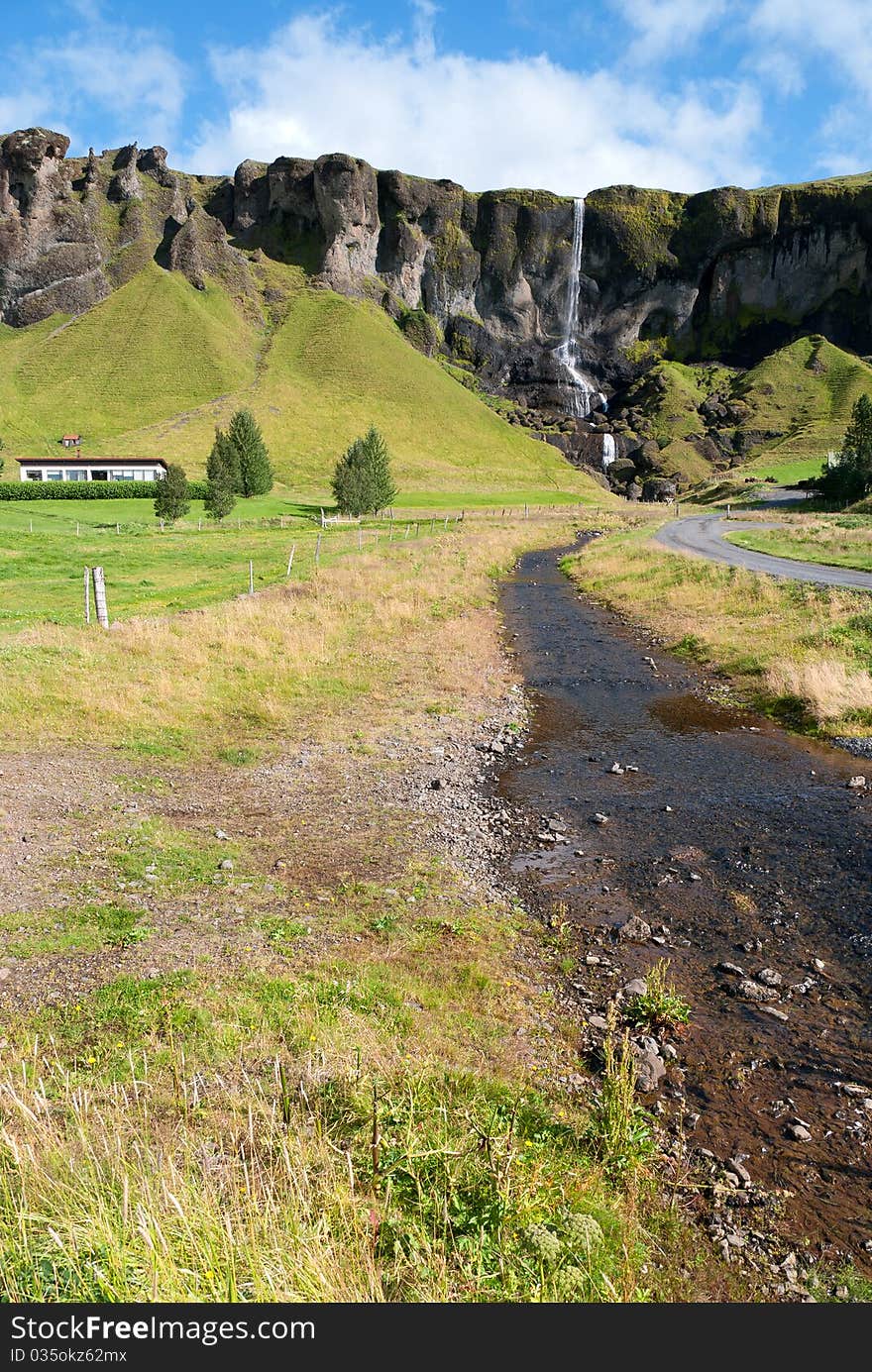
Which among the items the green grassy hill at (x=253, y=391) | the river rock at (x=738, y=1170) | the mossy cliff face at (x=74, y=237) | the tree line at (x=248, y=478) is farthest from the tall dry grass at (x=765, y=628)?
the mossy cliff face at (x=74, y=237)

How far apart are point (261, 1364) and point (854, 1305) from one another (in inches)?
148

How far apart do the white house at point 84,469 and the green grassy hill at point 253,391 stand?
579 cm

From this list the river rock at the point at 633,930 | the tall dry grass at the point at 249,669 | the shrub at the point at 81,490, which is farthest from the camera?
the shrub at the point at 81,490

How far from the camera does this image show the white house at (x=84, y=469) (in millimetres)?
108250

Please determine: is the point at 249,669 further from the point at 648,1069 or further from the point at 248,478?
the point at 248,478

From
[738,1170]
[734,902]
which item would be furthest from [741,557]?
[738,1170]

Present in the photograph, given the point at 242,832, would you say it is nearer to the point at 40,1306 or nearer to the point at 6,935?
the point at 6,935

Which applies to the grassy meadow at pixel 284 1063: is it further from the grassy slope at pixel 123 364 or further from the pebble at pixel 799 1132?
the grassy slope at pixel 123 364

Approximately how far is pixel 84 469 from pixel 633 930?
11897cm

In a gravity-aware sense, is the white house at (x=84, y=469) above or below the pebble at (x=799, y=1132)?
above

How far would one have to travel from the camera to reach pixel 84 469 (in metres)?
109

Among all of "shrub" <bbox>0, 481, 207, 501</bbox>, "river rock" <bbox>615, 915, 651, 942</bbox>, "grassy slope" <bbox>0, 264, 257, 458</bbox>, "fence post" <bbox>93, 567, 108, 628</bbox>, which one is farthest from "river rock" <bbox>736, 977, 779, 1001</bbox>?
"grassy slope" <bbox>0, 264, 257, 458</bbox>

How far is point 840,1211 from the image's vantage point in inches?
228

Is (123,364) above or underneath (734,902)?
above
